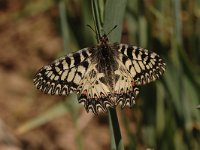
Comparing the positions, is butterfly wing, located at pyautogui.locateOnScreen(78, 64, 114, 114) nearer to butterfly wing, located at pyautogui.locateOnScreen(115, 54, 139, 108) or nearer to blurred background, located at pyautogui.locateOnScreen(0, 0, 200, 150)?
butterfly wing, located at pyautogui.locateOnScreen(115, 54, 139, 108)

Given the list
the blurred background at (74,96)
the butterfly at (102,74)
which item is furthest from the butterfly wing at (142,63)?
the blurred background at (74,96)

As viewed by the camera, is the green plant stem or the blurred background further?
the blurred background

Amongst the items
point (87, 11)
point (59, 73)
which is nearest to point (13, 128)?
point (87, 11)

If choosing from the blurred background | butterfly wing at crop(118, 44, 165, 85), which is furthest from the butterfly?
the blurred background

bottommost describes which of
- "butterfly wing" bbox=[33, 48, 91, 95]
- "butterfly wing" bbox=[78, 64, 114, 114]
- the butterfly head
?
"butterfly wing" bbox=[78, 64, 114, 114]

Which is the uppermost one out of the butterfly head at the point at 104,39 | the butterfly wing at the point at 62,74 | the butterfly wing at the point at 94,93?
the butterfly head at the point at 104,39

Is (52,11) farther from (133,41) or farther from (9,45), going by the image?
(133,41)

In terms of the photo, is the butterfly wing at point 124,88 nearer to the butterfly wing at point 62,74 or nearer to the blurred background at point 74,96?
the butterfly wing at point 62,74
